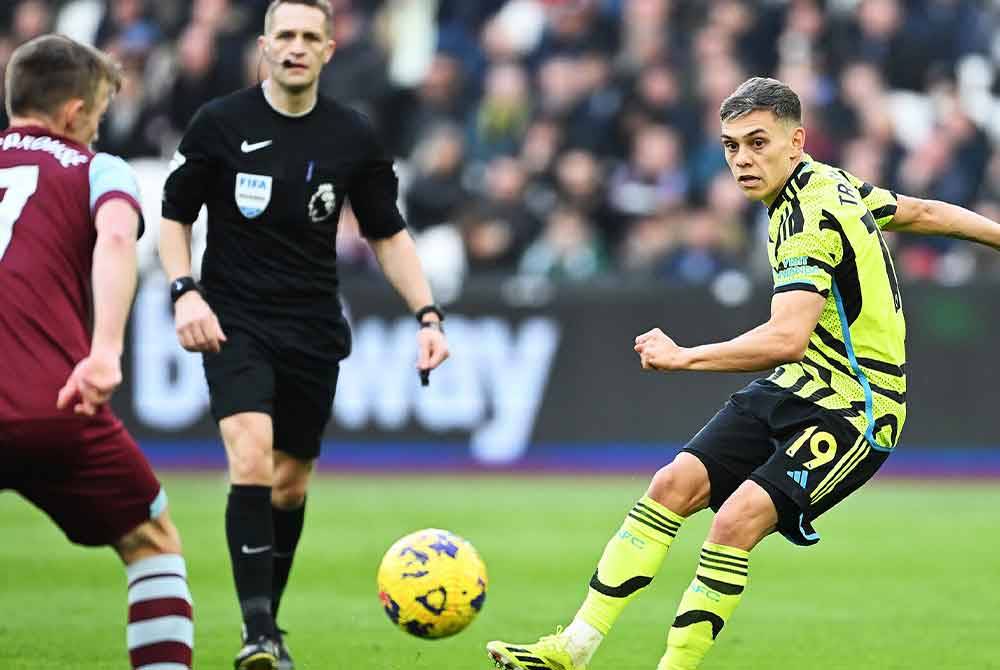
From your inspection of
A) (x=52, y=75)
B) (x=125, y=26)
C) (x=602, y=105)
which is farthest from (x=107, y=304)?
(x=125, y=26)

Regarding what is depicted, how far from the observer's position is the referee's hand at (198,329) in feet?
22.2

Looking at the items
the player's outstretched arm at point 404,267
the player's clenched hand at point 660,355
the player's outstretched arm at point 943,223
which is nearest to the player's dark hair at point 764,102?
the player's outstretched arm at point 943,223

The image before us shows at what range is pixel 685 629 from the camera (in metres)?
6.36

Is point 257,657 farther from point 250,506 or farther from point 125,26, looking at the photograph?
point 125,26

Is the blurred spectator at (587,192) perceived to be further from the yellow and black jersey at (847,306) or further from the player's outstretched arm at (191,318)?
the yellow and black jersey at (847,306)

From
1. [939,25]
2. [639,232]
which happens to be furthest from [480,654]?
[939,25]

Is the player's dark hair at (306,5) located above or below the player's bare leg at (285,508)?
above

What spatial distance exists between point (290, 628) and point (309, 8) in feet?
9.76

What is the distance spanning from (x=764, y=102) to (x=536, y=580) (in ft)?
14.1

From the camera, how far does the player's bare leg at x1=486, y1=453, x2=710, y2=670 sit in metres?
6.61

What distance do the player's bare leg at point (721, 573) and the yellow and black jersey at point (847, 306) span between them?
0.49 metres

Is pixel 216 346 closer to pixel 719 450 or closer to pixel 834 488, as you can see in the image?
pixel 719 450

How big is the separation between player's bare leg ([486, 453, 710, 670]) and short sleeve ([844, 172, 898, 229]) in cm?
121

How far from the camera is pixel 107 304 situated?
526cm
